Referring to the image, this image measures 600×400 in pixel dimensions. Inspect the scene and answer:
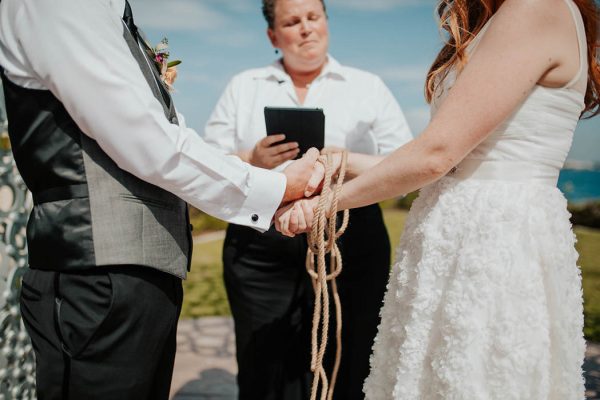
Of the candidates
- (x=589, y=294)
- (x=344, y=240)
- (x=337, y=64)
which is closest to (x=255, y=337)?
(x=344, y=240)

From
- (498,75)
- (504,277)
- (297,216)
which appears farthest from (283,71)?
(504,277)

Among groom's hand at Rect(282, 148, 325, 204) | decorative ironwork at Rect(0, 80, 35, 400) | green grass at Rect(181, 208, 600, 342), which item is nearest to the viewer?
groom's hand at Rect(282, 148, 325, 204)

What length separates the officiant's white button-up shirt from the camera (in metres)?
3.11

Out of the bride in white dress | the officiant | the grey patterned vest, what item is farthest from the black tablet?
the grey patterned vest

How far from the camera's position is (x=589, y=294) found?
6.93 meters

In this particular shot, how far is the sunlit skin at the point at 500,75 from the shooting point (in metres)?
1.64

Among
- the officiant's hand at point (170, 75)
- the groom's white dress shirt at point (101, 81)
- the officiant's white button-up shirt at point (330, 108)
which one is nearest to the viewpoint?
the groom's white dress shirt at point (101, 81)

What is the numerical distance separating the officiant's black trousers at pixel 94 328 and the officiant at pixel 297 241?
127 centimetres

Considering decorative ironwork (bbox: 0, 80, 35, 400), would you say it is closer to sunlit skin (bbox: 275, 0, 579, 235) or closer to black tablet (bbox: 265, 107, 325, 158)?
black tablet (bbox: 265, 107, 325, 158)

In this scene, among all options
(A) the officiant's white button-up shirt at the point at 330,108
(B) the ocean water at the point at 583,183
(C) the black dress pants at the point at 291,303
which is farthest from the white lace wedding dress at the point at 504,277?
(B) the ocean water at the point at 583,183

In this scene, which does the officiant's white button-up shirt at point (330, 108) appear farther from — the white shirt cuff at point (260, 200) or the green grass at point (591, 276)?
the green grass at point (591, 276)

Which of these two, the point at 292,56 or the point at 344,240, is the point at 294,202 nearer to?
the point at 344,240

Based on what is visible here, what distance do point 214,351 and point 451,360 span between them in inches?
136

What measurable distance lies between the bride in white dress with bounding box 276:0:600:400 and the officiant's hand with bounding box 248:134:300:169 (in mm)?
878
